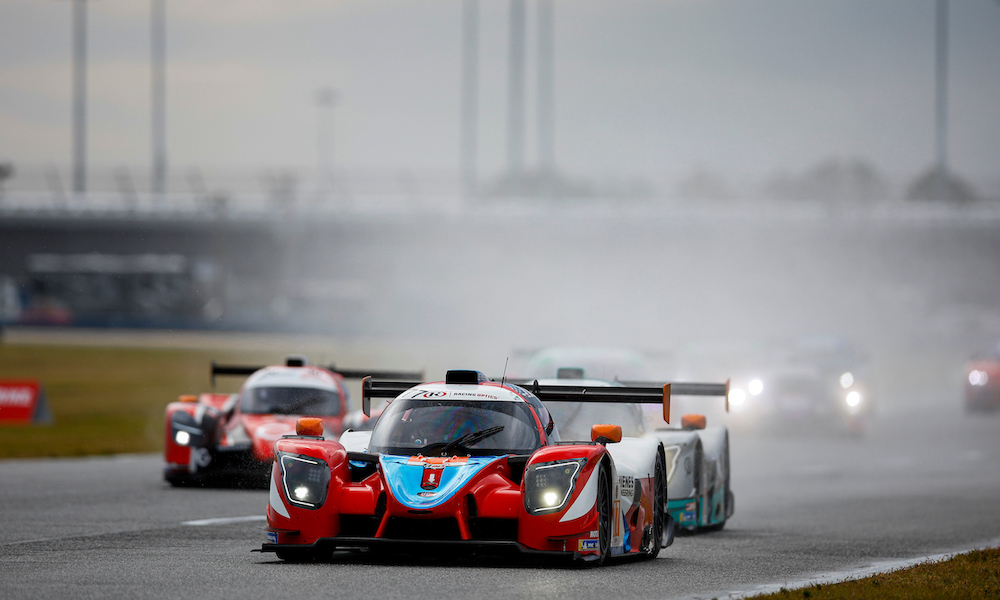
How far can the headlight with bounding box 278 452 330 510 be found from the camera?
9711 mm

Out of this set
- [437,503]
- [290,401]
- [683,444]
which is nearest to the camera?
[437,503]

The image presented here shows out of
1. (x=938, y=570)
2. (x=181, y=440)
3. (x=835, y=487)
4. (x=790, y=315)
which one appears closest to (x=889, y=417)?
(x=835, y=487)

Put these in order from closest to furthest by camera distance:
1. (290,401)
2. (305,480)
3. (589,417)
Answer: (305,480) → (589,417) → (290,401)

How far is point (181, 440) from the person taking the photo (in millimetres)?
16641

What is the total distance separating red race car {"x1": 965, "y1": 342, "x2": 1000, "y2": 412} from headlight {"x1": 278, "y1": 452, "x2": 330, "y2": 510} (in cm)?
2636

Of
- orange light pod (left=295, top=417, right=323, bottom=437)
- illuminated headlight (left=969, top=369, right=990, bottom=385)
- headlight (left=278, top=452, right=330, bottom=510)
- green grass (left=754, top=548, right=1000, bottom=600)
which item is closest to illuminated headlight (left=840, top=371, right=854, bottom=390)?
illuminated headlight (left=969, top=369, right=990, bottom=385)

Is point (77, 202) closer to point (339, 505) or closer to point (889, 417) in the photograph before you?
point (889, 417)

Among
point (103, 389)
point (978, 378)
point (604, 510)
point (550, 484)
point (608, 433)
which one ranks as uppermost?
point (608, 433)

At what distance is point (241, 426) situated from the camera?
16.7 metres

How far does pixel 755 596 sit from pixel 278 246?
224ft

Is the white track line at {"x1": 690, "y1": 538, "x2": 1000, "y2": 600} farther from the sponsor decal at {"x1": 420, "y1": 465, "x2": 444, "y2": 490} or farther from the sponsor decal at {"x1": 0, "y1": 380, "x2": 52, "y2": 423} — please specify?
the sponsor decal at {"x1": 0, "y1": 380, "x2": 52, "y2": 423}

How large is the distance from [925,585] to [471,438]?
303cm

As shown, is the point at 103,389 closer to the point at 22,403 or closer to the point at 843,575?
the point at 22,403

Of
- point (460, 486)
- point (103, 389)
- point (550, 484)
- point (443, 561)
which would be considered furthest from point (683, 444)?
point (103, 389)
